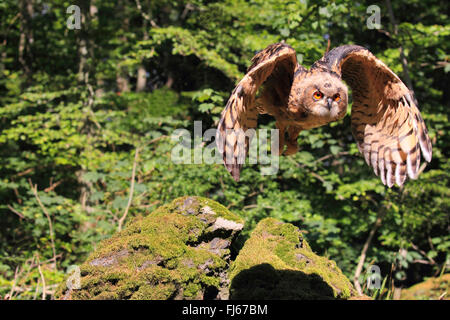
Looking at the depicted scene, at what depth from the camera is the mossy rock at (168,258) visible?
2.49m

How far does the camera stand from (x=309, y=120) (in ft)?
8.04

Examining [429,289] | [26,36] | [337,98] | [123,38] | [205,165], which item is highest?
[123,38]

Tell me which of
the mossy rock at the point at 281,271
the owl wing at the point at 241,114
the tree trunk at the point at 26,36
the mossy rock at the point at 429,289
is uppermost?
the tree trunk at the point at 26,36

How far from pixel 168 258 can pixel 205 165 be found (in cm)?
258

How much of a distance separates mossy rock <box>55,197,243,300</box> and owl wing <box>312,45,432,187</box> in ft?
3.69

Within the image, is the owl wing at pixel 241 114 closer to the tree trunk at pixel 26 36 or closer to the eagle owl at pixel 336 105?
the eagle owl at pixel 336 105

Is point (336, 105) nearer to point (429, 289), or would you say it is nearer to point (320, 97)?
point (320, 97)

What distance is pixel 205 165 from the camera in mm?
5168

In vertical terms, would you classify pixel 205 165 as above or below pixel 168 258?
above

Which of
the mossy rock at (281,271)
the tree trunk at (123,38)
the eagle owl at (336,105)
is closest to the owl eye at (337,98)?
the eagle owl at (336,105)

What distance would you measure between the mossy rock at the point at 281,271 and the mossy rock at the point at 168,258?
0.60ft

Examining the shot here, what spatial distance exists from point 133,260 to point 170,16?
739 cm

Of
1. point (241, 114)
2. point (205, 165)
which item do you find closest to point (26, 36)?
point (205, 165)

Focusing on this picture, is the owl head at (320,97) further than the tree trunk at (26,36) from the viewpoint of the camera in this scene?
No
